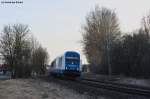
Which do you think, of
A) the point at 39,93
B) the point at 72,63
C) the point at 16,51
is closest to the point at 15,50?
the point at 16,51

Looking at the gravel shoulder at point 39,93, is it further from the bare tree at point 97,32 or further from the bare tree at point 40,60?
the bare tree at point 40,60

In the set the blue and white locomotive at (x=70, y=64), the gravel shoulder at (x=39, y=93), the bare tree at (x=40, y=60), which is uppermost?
the bare tree at (x=40, y=60)

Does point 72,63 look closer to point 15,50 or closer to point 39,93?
point 39,93

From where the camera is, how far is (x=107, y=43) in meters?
60.0

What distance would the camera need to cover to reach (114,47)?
57938 millimetres

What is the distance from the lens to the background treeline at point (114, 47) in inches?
1996

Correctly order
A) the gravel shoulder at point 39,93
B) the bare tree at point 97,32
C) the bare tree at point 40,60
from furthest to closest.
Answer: the bare tree at point 40,60
the bare tree at point 97,32
the gravel shoulder at point 39,93

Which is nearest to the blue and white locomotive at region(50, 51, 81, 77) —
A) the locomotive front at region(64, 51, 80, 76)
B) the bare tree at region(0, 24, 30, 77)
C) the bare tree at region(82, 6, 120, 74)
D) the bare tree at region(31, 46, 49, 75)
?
the locomotive front at region(64, 51, 80, 76)

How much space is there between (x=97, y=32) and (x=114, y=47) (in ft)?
57.7

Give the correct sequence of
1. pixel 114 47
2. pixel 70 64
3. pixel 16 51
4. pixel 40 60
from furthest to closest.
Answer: pixel 40 60 < pixel 16 51 < pixel 114 47 < pixel 70 64

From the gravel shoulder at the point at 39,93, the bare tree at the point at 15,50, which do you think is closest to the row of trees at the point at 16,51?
the bare tree at the point at 15,50

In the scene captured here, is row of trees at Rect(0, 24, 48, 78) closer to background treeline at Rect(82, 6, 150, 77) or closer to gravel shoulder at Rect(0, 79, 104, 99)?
background treeline at Rect(82, 6, 150, 77)

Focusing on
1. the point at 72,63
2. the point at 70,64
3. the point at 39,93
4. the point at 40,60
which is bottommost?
the point at 39,93

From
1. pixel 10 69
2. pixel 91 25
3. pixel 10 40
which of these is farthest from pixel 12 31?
pixel 91 25
